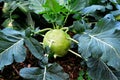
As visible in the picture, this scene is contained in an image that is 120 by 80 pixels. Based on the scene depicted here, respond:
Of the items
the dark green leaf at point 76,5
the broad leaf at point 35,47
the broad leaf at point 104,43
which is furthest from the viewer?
the dark green leaf at point 76,5

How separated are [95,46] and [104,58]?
10 centimetres

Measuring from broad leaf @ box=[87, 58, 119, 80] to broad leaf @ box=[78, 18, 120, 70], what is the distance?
159 millimetres

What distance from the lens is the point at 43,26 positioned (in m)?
2.47

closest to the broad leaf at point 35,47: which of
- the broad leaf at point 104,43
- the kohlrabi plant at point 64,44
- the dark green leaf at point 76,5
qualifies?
the kohlrabi plant at point 64,44

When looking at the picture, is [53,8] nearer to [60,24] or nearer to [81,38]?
[60,24]

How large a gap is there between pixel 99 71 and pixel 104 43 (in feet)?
0.77

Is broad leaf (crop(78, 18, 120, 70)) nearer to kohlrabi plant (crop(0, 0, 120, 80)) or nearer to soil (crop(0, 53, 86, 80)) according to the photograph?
kohlrabi plant (crop(0, 0, 120, 80))

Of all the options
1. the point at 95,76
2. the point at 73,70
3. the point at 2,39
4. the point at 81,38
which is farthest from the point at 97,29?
the point at 2,39

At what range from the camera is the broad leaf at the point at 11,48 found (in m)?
1.87

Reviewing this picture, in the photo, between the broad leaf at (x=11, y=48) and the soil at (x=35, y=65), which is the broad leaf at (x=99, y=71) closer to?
the soil at (x=35, y=65)

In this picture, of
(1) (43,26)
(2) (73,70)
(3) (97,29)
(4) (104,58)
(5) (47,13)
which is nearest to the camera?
(4) (104,58)

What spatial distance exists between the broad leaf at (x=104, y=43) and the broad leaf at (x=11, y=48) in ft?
1.23

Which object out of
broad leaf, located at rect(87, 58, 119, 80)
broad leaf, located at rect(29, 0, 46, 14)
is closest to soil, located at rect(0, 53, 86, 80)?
broad leaf, located at rect(87, 58, 119, 80)

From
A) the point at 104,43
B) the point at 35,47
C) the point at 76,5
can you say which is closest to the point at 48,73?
the point at 35,47
